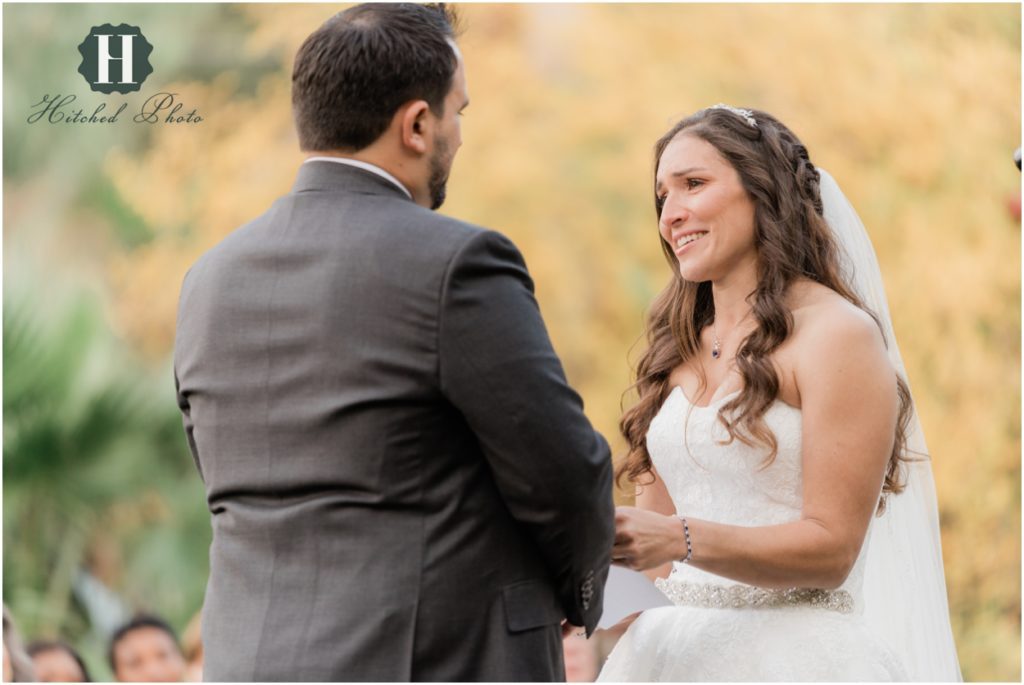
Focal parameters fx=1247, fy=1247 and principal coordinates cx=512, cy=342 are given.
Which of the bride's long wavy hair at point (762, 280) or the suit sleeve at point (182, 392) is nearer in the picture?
the suit sleeve at point (182, 392)

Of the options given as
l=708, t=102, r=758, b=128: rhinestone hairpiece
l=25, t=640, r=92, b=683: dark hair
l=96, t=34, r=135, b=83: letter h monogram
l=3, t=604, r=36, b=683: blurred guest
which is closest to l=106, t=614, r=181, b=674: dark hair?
l=25, t=640, r=92, b=683: dark hair

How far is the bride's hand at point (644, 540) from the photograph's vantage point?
265 cm

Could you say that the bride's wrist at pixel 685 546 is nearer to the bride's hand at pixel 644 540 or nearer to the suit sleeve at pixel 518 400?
the bride's hand at pixel 644 540

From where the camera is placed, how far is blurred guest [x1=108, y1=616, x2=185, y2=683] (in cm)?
709

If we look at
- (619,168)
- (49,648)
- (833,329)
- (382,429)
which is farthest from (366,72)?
(619,168)

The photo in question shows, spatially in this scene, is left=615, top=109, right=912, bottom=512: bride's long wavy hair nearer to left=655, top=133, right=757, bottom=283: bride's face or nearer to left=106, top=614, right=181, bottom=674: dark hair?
left=655, top=133, right=757, bottom=283: bride's face

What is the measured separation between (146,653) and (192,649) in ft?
1.02

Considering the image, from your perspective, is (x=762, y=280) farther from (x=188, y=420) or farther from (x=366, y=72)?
(x=188, y=420)

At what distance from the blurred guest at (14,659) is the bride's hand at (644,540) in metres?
4.65

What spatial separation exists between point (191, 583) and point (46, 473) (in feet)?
3.84

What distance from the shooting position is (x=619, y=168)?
8742 mm

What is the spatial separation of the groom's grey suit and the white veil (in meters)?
1.40

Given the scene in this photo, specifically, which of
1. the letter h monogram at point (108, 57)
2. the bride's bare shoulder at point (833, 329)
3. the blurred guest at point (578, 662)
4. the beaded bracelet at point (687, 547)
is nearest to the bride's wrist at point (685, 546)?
the beaded bracelet at point (687, 547)

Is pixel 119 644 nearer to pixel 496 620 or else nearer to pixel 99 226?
pixel 99 226
